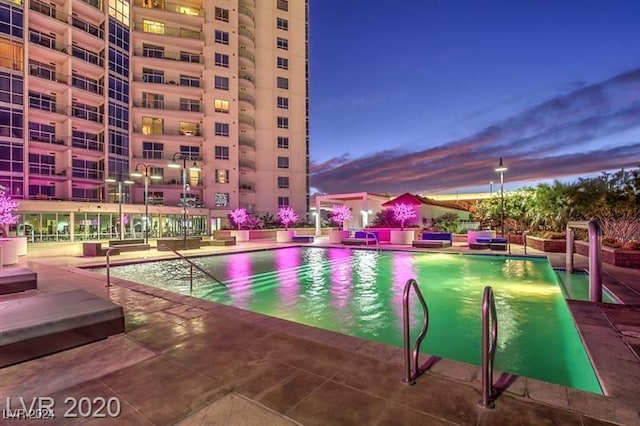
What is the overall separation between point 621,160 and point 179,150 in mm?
52073

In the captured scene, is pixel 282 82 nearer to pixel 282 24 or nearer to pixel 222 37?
pixel 282 24

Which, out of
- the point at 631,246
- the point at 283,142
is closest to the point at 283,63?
the point at 283,142

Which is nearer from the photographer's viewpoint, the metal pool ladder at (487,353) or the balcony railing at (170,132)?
the metal pool ladder at (487,353)

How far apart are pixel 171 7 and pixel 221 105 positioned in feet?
40.0

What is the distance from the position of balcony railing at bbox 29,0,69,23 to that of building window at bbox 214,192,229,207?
67.1 feet

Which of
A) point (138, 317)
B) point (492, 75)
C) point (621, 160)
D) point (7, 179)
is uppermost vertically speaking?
point (492, 75)

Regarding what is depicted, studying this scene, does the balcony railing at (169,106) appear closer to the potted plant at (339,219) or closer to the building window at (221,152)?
the building window at (221,152)

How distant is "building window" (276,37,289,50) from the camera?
41.2 meters

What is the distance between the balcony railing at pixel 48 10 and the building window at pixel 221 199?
20439mm

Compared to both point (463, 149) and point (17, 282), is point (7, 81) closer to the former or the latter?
point (17, 282)

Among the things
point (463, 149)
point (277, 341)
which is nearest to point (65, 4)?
point (277, 341)

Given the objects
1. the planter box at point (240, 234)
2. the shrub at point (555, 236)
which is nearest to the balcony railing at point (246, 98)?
the planter box at point (240, 234)

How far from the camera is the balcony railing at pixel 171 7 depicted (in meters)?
35.5

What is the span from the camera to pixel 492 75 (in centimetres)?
3278
